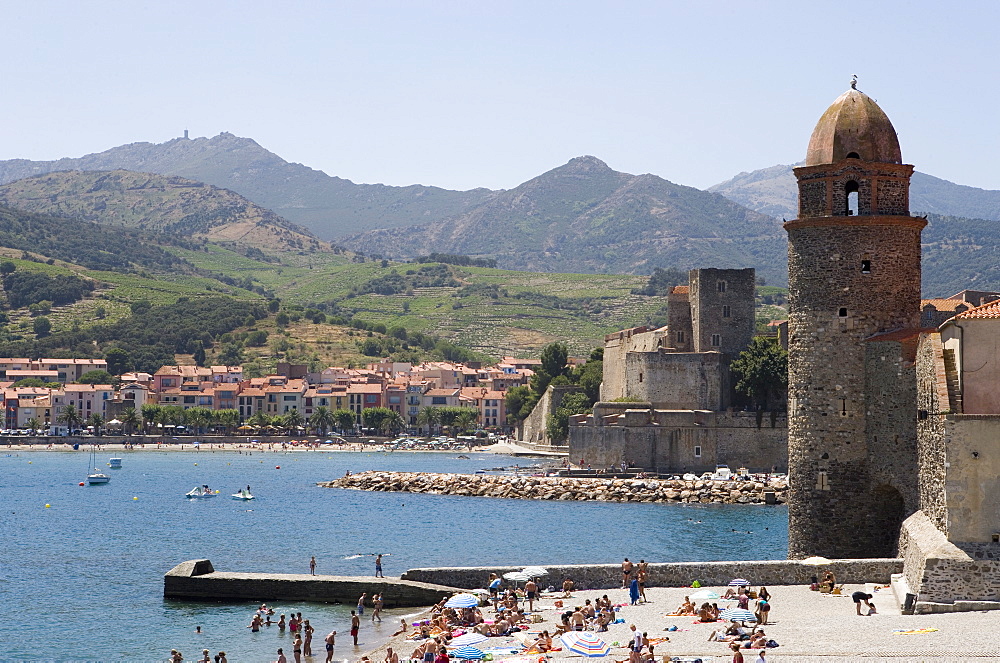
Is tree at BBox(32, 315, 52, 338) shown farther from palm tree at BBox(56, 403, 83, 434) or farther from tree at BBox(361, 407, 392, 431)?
tree at BBox(361, 407, 392, 431)

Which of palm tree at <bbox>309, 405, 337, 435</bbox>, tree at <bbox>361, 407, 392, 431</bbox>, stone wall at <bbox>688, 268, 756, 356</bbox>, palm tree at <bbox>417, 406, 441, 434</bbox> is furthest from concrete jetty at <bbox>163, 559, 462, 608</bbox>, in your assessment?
palm tree at <bbox>417, 406, 441, 434</bbox>

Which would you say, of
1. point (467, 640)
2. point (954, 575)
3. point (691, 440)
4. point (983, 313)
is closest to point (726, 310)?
point (691, 440)

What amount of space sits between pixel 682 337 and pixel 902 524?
50706 mm

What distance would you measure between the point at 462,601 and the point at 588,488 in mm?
38118

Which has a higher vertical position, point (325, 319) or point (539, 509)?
point (325, 319)

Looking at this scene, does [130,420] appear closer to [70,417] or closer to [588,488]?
[70,417]

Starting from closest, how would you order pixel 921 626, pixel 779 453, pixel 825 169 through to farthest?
pixel 921 626, pixel 825 169, pixel 779 453

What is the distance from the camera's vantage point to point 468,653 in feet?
72.3

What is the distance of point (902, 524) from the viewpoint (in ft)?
77.2

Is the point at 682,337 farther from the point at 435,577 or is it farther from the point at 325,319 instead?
the point at 325,319

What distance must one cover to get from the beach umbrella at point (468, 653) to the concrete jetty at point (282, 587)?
694cm

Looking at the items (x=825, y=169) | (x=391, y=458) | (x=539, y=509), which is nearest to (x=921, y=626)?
(x=825, y=169)

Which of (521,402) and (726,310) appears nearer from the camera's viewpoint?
(726,310)

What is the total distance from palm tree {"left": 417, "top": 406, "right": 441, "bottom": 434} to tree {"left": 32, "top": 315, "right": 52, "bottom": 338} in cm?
6406
